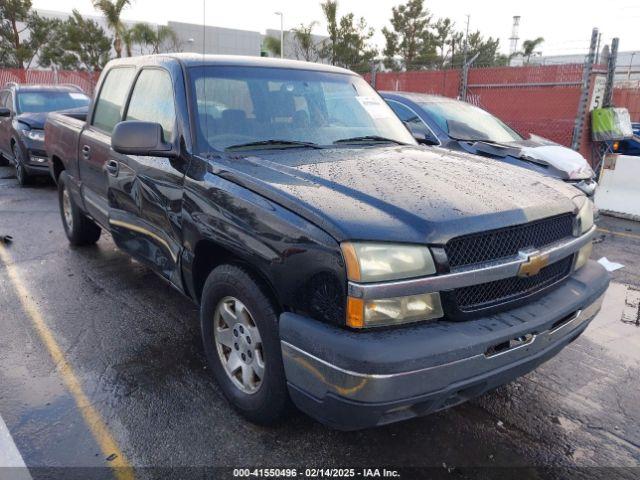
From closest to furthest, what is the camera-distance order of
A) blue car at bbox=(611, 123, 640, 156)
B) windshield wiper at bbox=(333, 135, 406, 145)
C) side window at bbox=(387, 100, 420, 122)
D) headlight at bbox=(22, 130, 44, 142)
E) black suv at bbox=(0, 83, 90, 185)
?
windshield wiper at bbox=(333, 135, 406, 145), side window at bbox=(387, 100, 420, 122), headlight at bbox=(22, 130, 44, 142), black suv at bbox=(0, 83, 90, 185), blue car at bbox=(611, 123, 640, 156)

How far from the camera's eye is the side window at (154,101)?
3.32 m

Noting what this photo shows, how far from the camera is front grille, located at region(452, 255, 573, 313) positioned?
2250mm

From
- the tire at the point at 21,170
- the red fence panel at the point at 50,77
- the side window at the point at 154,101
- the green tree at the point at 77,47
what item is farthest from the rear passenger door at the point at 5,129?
the green tree at the point at 77,47

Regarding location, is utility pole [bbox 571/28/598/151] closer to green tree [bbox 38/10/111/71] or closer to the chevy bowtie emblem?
the chevy bowtie emblem

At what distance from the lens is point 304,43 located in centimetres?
2858

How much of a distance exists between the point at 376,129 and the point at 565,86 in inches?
334

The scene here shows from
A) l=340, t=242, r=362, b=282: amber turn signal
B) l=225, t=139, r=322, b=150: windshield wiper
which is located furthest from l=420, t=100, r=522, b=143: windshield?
l=340, t=242, r=362, b=282: amber turn signal

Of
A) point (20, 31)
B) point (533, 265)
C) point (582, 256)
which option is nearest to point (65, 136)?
point (533, 265)

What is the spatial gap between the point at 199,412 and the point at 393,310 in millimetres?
1420

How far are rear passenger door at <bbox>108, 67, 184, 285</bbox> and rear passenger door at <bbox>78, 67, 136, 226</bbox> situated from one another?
7.9 inches

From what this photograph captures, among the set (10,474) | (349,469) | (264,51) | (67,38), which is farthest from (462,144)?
(67,38)

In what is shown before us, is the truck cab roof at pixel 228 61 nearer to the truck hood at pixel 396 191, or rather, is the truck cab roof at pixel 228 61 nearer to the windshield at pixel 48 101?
the truck hood at pixel 396 191

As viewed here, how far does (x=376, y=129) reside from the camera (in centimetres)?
373

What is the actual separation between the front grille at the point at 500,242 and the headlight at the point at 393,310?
0.64 ft
